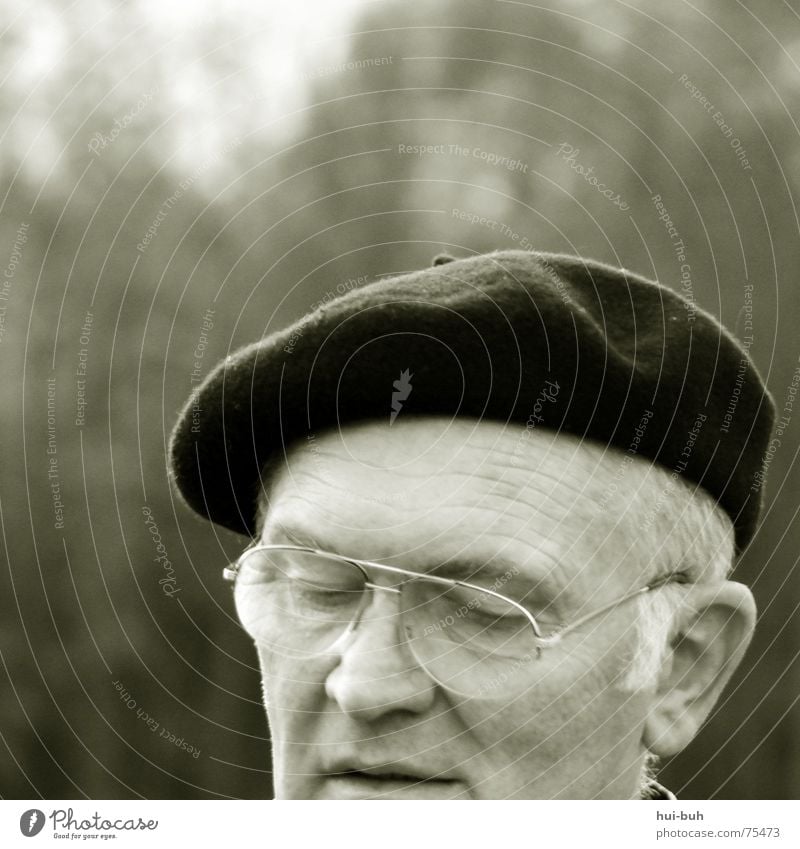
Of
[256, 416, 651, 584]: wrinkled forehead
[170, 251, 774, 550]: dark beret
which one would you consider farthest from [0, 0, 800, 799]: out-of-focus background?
[256, 416, 651, 584]: wrinkled forehead

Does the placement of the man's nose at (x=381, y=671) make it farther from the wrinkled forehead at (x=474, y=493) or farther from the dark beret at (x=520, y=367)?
the dark beret at (x=520, y=367)

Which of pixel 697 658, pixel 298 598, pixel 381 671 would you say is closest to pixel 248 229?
pixel 298 598

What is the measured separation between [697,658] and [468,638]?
21 centimetres

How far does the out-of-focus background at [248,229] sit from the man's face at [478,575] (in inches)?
12.5

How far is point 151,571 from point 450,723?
0.54m

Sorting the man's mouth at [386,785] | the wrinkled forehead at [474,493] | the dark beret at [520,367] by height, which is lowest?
the man's mouth at [386,785]

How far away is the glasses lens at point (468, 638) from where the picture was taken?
0.86 meters

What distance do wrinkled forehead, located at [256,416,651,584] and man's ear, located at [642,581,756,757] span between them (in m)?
0.10

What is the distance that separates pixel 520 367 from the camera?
0.85 m

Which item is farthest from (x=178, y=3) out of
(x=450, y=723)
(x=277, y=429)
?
(x=450, y=723)

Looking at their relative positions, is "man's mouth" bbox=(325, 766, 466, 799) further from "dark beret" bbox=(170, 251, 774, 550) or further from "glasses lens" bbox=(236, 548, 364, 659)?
"dark beret" bbox=(170, 251, 774, 550)

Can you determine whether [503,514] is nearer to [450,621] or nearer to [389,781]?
[450,621]

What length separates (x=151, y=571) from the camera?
127 centimetres

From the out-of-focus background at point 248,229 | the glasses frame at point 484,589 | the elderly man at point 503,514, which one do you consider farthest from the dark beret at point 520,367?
the out-of-focus background at point 248,229
